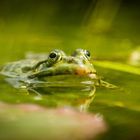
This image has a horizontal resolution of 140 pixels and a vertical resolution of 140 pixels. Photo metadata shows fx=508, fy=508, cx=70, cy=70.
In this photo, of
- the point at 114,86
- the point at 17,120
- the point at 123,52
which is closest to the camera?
the point at 17,120

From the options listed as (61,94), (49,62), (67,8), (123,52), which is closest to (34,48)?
(123,52)

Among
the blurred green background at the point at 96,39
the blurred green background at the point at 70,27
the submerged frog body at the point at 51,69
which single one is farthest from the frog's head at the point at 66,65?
the blurred green background at the point at 70,27

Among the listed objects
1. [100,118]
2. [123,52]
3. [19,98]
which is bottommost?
[100,118]

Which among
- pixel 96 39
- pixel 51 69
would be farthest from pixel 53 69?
pixel 96 39

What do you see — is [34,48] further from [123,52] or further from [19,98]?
[19,98]

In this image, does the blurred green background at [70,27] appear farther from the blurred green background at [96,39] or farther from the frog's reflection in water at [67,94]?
the frog's reflection in water at [67,94]
